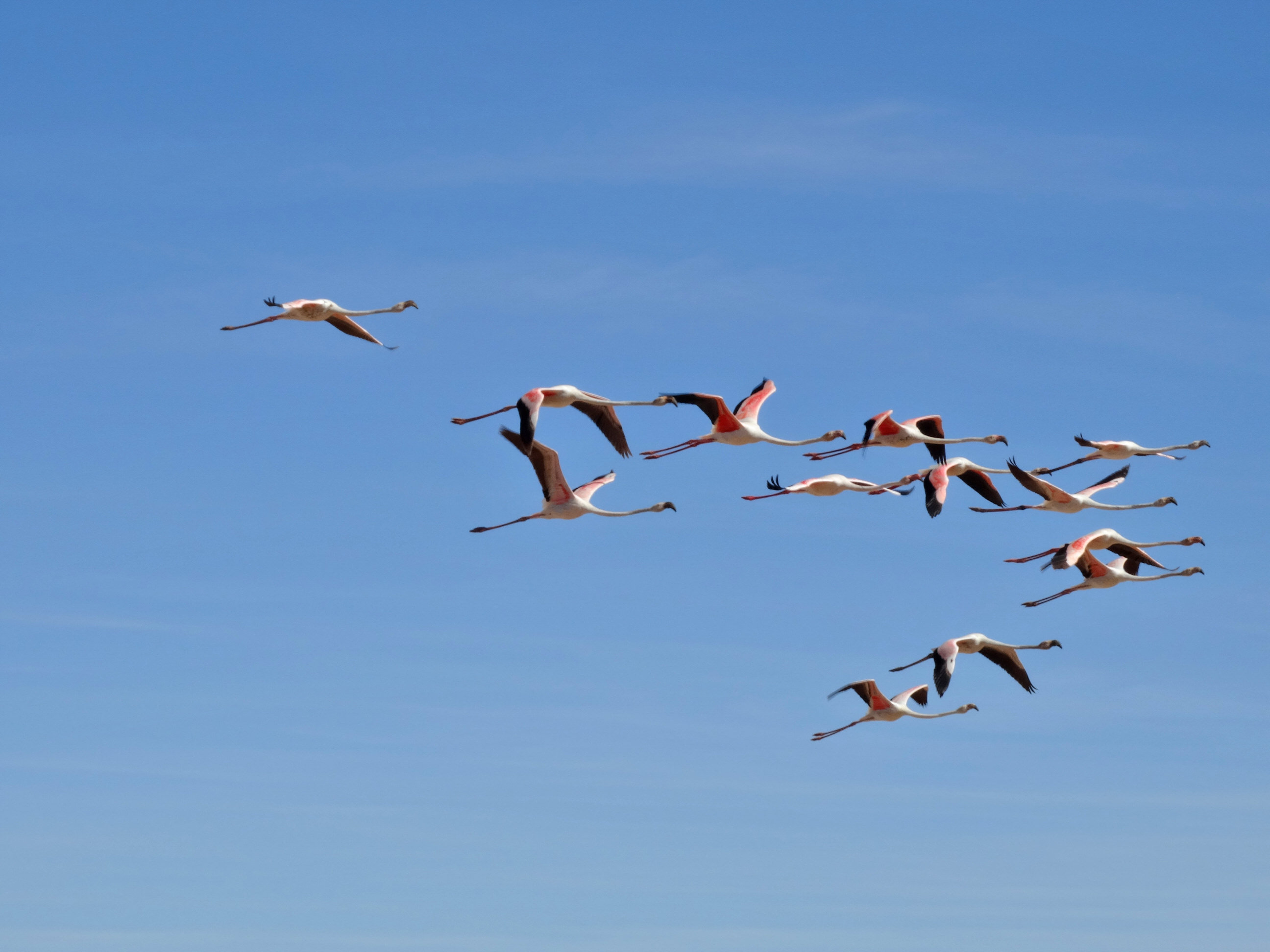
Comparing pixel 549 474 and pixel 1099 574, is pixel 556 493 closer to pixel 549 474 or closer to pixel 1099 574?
pixel 549 474

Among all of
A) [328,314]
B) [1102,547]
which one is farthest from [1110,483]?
[328,314]

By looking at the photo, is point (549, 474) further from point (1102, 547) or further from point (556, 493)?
point (1102, 547)

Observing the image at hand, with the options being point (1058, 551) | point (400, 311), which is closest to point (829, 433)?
point (1058, 551)

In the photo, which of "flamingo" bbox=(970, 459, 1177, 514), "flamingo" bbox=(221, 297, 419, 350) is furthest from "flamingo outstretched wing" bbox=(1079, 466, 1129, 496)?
"flamingo" bbox=(221, 297, 419, 350)

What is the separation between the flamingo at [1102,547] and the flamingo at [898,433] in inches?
134

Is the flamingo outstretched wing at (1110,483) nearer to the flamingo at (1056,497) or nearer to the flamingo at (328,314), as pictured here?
the flamingo at (1056,497)

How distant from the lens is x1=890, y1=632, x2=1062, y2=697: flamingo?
128 ft

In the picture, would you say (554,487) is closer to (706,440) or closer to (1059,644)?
(706,440)

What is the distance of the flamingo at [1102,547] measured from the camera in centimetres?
3950

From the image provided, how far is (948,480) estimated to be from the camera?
3912 centimetres

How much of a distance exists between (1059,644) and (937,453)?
5.16 metres

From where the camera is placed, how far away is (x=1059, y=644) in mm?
43844

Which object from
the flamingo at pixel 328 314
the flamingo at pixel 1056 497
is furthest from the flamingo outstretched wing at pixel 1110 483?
the flamingo at pixel 328 314

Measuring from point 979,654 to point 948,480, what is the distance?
17.5 feet
